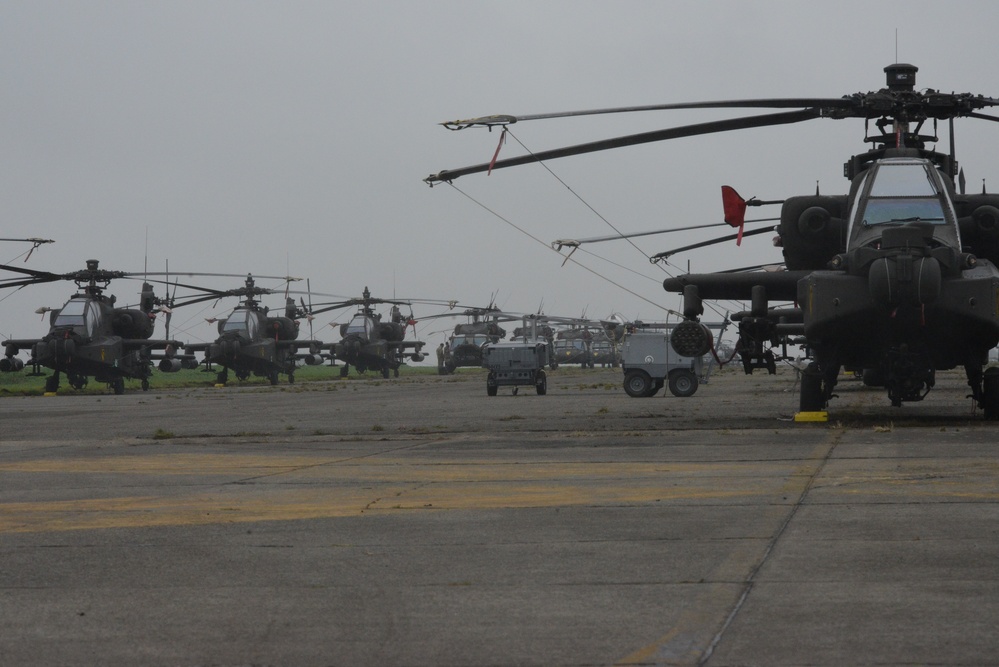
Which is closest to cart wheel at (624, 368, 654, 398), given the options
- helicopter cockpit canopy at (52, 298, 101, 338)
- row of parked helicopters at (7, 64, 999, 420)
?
row of parked helicopters at (7, 64, 999, 420)

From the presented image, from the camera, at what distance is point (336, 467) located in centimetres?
1127

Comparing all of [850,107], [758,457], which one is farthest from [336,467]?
[850,107]

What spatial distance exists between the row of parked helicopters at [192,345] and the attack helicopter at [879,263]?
24507 mm

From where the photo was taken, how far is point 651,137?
46.7ft

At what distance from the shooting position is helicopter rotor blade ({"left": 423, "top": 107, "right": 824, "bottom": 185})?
14.1 meters

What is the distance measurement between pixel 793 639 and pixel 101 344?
136ft

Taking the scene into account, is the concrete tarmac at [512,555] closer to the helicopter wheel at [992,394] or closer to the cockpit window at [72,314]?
the helicopter wheel at [992,394]

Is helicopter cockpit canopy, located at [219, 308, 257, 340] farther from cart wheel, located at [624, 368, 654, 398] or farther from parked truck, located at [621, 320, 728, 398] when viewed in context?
cart wheel, located at [624, 368, 654, 398]

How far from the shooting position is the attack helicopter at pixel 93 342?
41.7 metres

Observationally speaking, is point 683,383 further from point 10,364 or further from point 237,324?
point 10,364

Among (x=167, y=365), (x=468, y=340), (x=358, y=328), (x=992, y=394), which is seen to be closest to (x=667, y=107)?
(x=992, y=394)

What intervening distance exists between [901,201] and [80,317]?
34.5 metres

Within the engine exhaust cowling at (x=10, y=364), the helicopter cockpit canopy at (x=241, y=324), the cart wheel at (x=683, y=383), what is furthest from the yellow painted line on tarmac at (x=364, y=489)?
the helicopter cockpit canopy at (x=241, y=324)

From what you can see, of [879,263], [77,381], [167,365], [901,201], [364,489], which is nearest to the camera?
[364,489]
